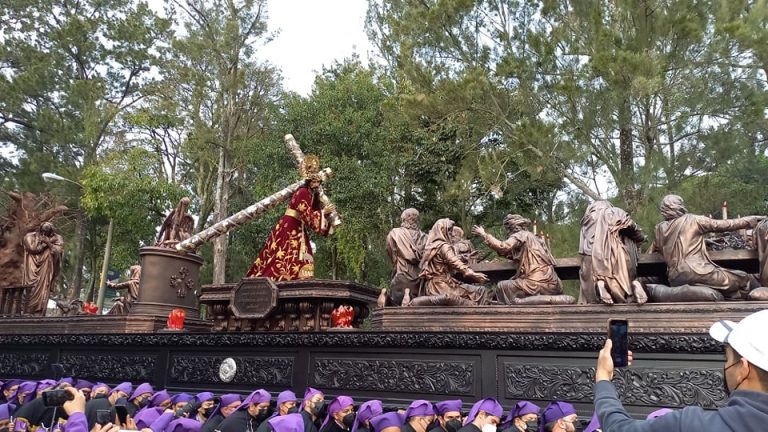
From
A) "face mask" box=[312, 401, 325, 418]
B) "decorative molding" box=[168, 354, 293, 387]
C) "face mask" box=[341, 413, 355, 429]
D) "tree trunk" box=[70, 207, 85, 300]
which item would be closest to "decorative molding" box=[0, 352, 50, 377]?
"decorative molding" box=[168, 354, 293, 387]

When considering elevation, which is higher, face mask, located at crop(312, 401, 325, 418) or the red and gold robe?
the red and gold robe

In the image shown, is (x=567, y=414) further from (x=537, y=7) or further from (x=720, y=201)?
(x=537, y=7)

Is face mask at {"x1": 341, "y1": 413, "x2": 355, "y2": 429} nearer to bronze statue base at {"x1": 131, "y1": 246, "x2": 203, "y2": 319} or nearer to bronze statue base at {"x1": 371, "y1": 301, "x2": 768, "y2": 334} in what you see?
bronze statue base at {"x1": 371, "y1": 301, "x2": 768, "y2": 334}

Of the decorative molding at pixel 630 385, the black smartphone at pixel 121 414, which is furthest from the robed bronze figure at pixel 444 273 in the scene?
the black smartphone at pixel 121 414

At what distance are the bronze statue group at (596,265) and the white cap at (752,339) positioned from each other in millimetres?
4948

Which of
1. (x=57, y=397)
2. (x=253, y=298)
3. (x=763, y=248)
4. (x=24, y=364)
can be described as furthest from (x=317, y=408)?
(x=24, y=364)

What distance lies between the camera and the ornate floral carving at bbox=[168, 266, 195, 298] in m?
11.4

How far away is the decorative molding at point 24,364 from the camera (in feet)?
36.6

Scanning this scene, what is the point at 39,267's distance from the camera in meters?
13.1

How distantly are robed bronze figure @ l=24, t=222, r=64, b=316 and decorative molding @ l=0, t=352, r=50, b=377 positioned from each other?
55.6 inches

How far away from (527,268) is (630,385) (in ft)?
6.86

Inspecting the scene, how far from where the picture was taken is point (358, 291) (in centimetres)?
980

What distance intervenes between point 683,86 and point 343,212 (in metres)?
12.4

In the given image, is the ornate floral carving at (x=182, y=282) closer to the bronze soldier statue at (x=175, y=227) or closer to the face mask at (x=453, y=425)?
the bronze soldier statue at (x=175, y=227)
